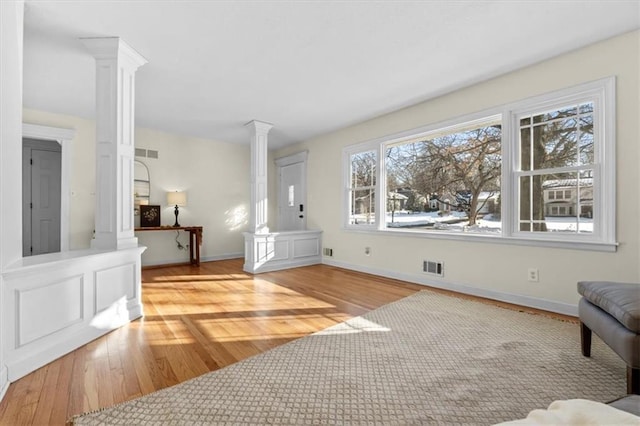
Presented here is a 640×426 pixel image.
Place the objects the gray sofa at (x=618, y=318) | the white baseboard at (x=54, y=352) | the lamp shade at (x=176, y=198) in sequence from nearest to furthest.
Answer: the gray sofa at (x=618, y=318)
the white baseboard at (x=54, y=352)
the lamp shade at (x=176, y=198)

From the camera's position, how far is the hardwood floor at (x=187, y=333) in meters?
1.68

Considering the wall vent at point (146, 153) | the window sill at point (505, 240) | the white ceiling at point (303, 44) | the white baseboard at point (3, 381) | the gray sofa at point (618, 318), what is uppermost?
the white ceiling at point (303, 44)

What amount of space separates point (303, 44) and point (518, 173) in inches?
107

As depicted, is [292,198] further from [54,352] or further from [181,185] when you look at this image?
[54,352]

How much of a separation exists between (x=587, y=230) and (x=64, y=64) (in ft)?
18.5

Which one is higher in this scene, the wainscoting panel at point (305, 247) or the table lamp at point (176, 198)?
the table lamp at point (176, 198)

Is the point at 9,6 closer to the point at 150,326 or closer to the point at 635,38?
the point at 150,326

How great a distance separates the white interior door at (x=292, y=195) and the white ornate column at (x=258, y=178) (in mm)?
1393

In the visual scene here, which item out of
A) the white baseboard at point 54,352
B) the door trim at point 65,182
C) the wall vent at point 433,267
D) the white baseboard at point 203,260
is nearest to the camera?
the white baseboard at point 54,352

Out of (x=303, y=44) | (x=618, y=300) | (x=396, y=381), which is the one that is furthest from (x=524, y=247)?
(x=303, y=44)

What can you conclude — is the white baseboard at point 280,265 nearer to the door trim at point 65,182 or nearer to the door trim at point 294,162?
the door trim at point 294,162

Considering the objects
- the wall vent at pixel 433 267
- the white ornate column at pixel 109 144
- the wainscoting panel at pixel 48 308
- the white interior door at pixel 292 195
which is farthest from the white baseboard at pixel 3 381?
the white interior door at pixel 292 195

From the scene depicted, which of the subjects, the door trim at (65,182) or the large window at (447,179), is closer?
the large window at (447,179)

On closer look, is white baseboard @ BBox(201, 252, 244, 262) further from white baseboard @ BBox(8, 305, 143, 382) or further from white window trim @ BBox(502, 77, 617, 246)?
white window trim @ BBox(502, 77, 617, 246)
